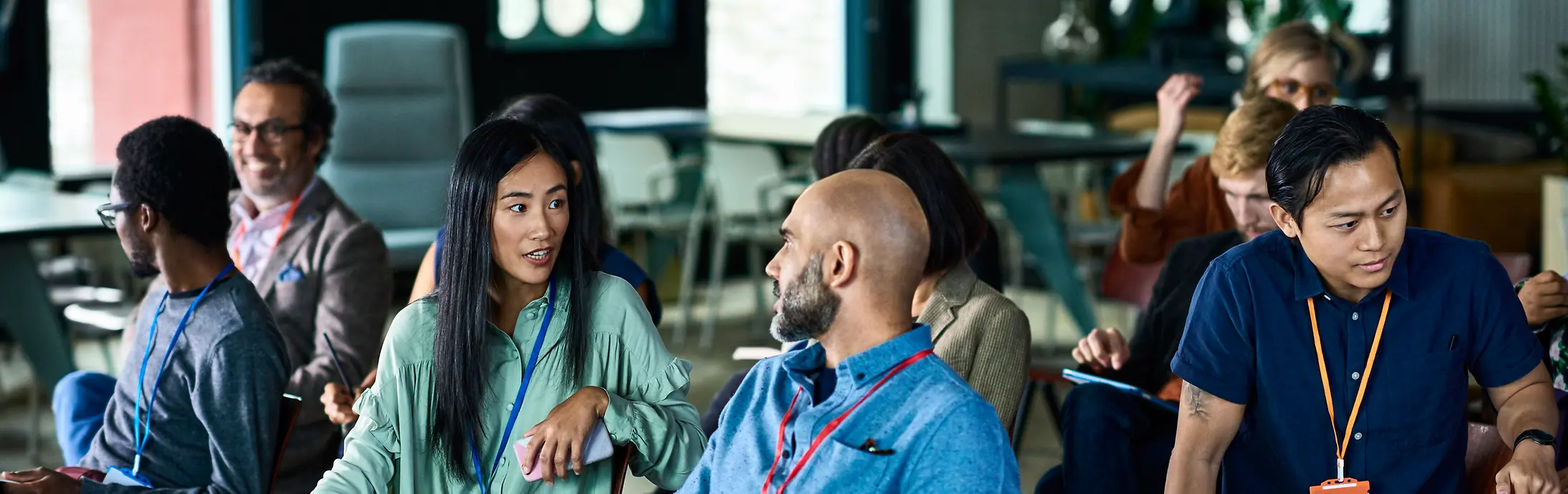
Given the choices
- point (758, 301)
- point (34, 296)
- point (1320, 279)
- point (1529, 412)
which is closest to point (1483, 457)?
point (1529, 412)

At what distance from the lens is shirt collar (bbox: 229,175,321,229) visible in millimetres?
3002

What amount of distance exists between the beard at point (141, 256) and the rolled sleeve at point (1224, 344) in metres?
1.46

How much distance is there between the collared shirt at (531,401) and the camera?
2.07m

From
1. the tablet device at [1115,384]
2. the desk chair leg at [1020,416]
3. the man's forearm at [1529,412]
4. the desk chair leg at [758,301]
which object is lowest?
the desk chair leg at [758,301]

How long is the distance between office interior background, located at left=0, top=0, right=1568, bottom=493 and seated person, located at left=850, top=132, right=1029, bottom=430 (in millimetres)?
1020

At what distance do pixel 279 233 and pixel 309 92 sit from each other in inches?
12.3

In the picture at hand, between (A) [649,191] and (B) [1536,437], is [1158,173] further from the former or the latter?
(A) [649,191]

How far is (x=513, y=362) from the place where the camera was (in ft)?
6.98

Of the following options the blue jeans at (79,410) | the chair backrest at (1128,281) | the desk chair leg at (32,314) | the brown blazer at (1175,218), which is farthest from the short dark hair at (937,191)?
the desk chair leg at (32,314)

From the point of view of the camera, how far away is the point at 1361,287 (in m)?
2.02

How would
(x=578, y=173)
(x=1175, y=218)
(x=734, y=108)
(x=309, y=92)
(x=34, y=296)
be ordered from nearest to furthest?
(x=578, y=173) → (x=309, y=92) → (x=1175, y=218) → (x=34, y=296) → (x=734, y=108)

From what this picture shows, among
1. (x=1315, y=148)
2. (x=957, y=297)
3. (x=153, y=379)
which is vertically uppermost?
(x=1315, y=148)

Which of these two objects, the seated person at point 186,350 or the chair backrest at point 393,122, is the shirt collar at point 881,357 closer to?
the seated person at point 186,350

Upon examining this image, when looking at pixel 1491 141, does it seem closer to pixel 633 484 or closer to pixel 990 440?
pixel 633 484
